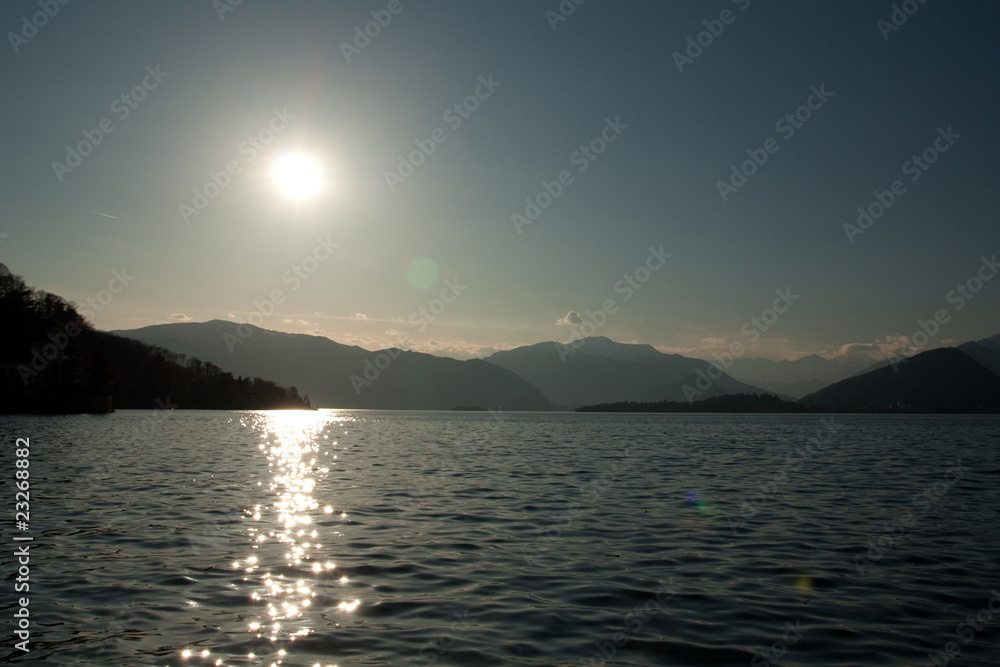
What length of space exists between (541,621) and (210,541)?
429 inches

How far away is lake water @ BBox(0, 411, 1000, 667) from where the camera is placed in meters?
10.3

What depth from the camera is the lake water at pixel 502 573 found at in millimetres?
10305

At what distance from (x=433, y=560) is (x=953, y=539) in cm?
1602

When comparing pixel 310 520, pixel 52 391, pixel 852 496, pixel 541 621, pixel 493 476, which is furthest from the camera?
pixel 52 391

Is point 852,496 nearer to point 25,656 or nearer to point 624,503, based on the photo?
point 624,503

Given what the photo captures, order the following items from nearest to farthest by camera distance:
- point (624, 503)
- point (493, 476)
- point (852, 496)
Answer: point (624, 503), point (852, 496), point (493, 476)

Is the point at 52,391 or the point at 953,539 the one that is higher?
the point at 52,391

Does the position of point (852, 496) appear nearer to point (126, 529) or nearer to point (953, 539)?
Answer: point (953, 539)

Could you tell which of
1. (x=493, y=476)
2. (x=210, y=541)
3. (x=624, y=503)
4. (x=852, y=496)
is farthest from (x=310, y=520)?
(x=852, y=496)

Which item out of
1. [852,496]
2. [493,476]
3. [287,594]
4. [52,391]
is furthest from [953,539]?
[52,391]

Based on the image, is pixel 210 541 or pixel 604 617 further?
pixel 210 541

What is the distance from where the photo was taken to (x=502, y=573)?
14953 millimetres

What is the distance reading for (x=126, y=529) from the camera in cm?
1938

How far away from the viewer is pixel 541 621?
37.9ft
